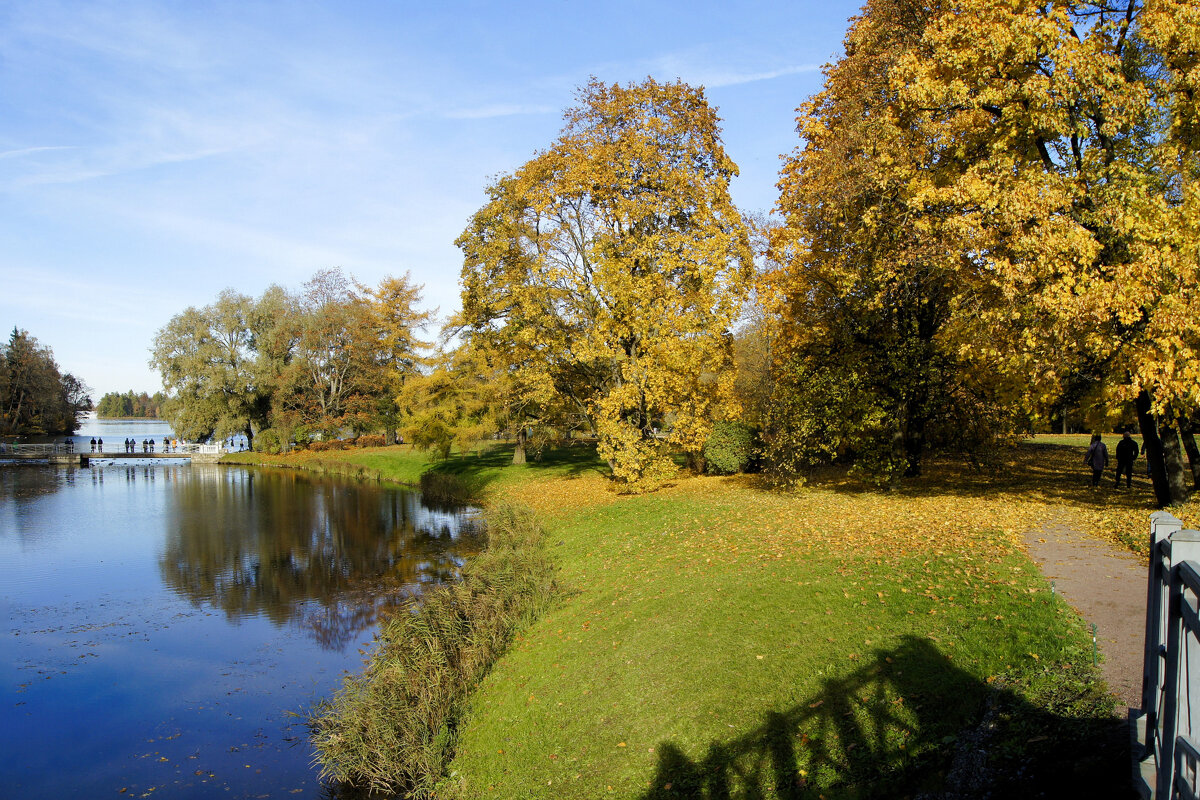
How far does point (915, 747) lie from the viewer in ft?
20.5

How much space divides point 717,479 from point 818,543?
34.7 ft

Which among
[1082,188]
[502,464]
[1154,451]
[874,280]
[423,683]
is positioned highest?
[1082,188]

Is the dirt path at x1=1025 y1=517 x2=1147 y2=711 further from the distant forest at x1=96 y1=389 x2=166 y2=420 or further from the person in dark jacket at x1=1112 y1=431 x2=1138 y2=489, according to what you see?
the distant forest at x1=96 y1=389 x2=166 y2=420

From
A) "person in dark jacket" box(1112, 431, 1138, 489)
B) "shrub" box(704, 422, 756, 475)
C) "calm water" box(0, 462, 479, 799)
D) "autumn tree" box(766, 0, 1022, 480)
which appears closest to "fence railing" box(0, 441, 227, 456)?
"calm water" box(0, 462, 479, 799)

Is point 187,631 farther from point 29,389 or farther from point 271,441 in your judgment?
point 29,389

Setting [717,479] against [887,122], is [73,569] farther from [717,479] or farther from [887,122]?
[887,122]

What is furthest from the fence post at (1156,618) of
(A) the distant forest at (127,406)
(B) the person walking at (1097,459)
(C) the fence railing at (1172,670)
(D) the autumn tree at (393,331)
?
(A) the distant forest at (127,406)

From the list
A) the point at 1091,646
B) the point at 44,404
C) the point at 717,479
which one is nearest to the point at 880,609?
the point at 1091,646

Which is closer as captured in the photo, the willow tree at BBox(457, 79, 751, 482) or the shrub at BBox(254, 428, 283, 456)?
the willow tree at BBox(457, 79, 751, 482)

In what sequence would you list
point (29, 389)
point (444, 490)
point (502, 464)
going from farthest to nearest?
point (29, 389) < point (502, 464) < point (444, 490)

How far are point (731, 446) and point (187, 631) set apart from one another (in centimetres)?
1652

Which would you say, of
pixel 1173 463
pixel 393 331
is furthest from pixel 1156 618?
pixel 393 331

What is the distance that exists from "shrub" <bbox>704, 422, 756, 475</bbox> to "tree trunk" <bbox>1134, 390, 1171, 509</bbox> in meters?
11.3

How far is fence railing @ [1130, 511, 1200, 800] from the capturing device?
117 inches
